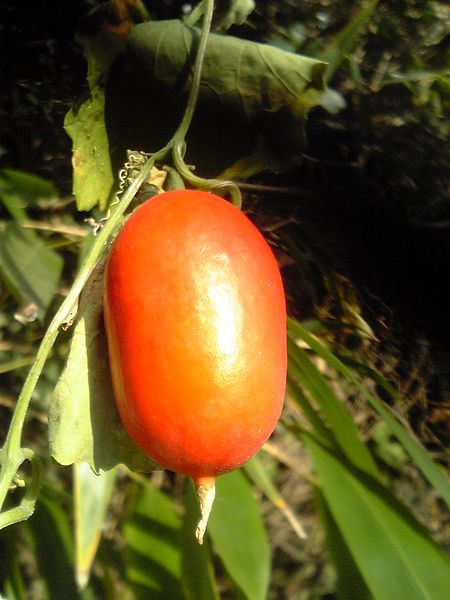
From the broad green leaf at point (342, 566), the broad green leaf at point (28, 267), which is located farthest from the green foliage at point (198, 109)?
the broad green leaf at point (342, 566)

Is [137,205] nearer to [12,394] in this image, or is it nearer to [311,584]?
[12,394]

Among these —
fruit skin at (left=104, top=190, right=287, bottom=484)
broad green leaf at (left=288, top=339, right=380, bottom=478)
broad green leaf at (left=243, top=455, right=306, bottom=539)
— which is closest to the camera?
fruit skin at (left=104, top=190, right=287, bottom=484)

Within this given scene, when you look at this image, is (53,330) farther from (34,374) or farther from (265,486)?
(265,486)

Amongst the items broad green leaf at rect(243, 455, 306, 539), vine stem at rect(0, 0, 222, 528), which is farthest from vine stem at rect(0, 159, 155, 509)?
broad green leaf at rect(243, 455, 306, 539)

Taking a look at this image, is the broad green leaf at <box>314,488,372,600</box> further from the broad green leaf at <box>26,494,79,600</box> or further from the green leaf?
the green leaf

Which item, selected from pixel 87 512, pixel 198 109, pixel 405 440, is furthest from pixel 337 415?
pixel 198 109

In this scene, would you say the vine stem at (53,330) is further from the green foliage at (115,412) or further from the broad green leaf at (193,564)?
the broad green leaf at (193,564)
